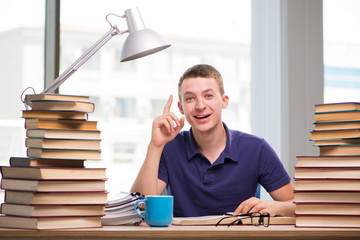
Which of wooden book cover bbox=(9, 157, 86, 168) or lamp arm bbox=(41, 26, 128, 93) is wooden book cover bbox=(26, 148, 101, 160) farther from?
lamp arm bbox=(41, 26, 128, 93)

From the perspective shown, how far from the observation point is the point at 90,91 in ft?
47.8

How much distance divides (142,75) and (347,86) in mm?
12297

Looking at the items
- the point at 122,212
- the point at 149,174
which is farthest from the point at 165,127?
the point at 122,212

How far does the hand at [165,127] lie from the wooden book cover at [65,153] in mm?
404

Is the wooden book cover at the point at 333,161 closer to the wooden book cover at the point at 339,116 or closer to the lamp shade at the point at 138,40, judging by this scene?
the wooden book cover at the point at 339,116

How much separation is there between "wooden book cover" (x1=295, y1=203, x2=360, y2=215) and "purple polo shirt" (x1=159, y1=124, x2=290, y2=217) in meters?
0.62

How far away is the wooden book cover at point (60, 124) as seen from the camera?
57.9 inches

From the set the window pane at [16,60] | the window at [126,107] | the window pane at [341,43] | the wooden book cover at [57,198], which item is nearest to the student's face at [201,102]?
the wooden book cover at [57,198]

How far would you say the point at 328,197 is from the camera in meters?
1.47

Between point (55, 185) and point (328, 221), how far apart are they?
799 mm

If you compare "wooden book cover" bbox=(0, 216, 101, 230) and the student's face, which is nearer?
"wooden book cover" bbox=(0, 216, 101, 230)

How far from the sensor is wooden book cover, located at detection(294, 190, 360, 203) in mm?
1461

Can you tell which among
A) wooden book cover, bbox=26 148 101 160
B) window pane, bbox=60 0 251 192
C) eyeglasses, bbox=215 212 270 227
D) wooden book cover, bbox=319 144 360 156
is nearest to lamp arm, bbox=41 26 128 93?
wooden book cover, bbox=26 148 101 160

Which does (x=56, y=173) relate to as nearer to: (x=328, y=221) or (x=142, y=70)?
(x=328, y=221)
